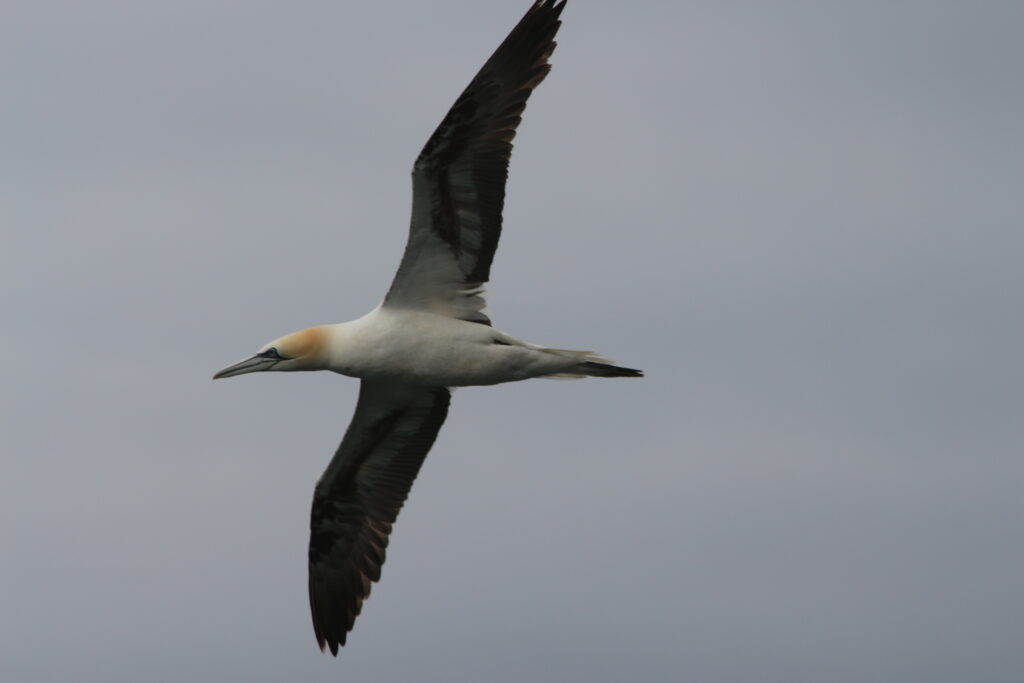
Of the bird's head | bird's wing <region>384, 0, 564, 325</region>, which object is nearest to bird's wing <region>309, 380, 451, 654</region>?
the bird's head

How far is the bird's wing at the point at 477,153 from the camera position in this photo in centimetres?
1652

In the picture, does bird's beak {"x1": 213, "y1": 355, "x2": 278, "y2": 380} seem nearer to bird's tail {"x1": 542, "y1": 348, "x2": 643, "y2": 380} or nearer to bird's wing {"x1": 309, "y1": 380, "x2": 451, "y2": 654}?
bird's wing {"x1": 309, "y1": 380, "x2": 451, "y2": 654}

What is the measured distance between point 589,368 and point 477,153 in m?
2.60

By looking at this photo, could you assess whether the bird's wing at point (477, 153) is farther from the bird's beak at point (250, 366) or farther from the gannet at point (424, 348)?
the bird's beak at point (250, 366)

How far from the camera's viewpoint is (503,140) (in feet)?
54.4

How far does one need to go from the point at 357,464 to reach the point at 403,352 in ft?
7.53

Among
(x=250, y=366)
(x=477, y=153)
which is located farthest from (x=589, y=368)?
(x=250, y=366)

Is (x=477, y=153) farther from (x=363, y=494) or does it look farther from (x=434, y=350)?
(x=363, y=494)

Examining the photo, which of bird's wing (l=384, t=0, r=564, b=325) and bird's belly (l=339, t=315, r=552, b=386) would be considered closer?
bird's wing (l=384, t=0, r=564, b=325)

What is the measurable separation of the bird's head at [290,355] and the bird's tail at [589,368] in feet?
7.36

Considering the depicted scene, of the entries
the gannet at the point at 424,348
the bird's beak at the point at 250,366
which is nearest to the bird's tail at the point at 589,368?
the gannet at the point at 424,348

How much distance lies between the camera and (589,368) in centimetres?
1780

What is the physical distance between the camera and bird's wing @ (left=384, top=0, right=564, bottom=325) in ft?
54.2

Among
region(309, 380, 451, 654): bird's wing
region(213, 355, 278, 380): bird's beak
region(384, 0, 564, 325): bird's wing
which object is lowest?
region(309, 380, 451, 654): bird's wing
